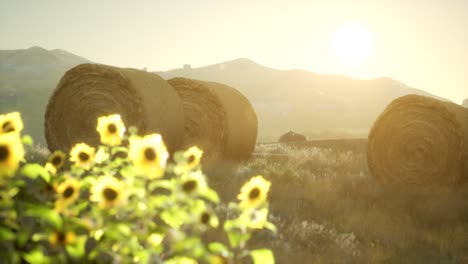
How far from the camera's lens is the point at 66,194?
263 cm

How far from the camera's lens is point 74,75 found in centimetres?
923

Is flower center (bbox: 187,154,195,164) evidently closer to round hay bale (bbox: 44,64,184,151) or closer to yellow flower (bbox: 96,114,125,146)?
yellow flower (bbox: 96,114,125,146)

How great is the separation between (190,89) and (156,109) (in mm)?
2224

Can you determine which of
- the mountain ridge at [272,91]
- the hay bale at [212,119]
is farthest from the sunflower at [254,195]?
the mountain ridge at [272,91]

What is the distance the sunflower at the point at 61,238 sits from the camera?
2.23 metres

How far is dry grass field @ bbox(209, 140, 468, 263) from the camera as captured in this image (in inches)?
220

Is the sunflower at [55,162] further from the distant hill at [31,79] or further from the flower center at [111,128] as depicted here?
the distant hill at [31,79]

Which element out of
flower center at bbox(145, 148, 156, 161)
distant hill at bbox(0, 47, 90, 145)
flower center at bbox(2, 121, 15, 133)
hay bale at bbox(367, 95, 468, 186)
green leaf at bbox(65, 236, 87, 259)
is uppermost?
flower center at bbox(2, 121, 15, 133)

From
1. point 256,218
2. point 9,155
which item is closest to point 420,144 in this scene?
point 256,218

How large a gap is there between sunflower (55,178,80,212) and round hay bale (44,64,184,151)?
234 inches

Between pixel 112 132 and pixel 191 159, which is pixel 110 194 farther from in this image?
pixel 112 132

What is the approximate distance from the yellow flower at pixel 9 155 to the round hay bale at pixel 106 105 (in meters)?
6.43

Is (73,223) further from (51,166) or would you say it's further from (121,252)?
(51,166)

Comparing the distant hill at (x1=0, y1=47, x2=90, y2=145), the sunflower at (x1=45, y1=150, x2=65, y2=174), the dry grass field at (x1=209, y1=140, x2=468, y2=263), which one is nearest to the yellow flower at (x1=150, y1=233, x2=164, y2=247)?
the sunflower at (x1=45, y1=150, x2=65, y2=174)
